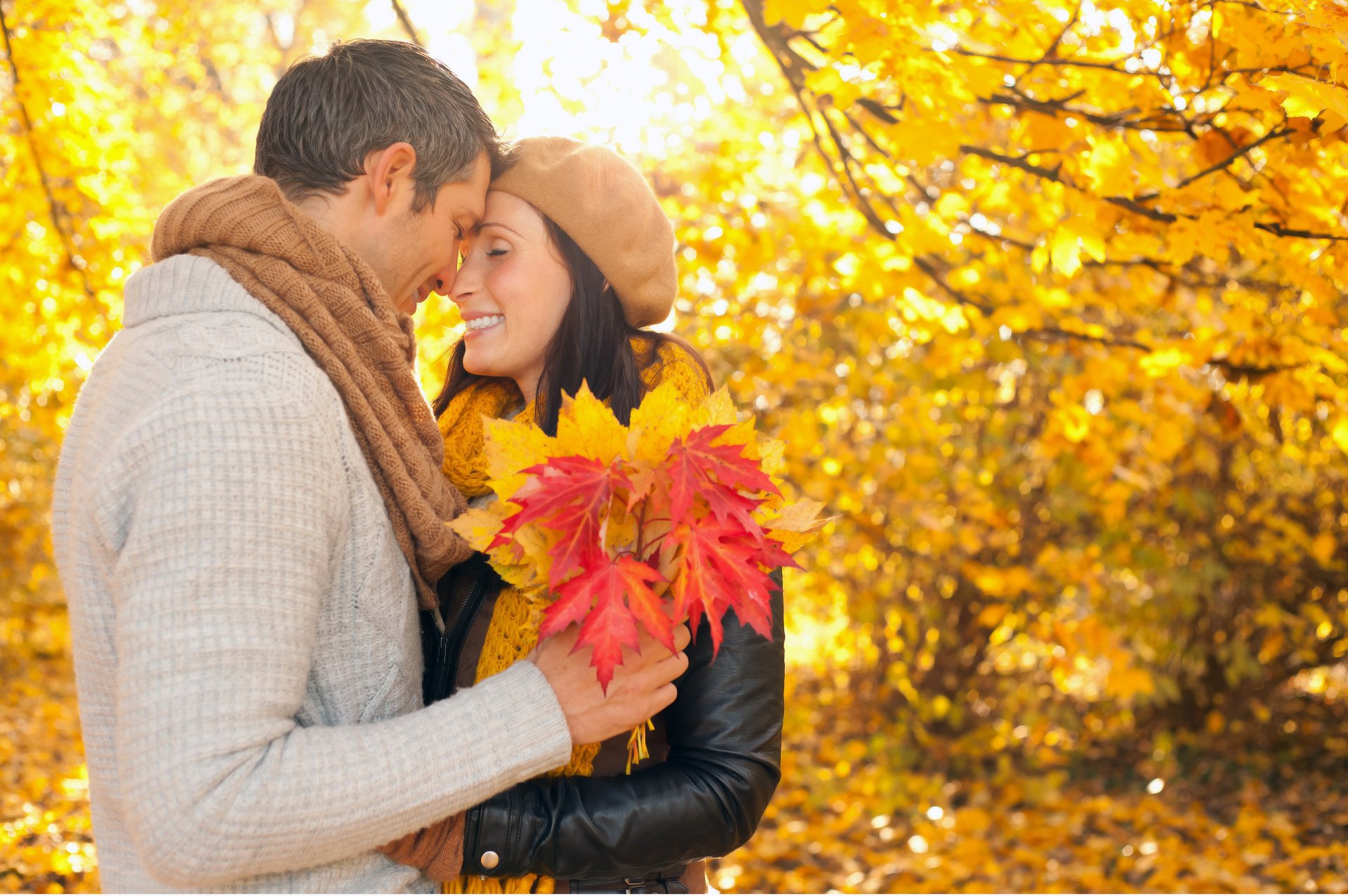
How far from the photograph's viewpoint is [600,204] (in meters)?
1.86

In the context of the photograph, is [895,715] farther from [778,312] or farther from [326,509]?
[326,509]

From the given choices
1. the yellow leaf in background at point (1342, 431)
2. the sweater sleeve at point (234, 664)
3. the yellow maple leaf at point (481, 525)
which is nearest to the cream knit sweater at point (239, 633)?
the sweater sleeve at point (234, 664)

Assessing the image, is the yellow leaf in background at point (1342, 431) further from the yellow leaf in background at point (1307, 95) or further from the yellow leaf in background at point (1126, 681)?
the yellow leaf in background at point (1126, 681)

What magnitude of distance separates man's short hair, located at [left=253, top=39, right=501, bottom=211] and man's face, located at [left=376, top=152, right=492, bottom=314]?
2 centimetres

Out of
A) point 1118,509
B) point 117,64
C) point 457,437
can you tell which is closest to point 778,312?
point 1118,509

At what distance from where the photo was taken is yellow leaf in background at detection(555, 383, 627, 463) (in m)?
1.25

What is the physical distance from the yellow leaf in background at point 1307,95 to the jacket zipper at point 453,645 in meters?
1.46

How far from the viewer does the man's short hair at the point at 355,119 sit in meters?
1.47

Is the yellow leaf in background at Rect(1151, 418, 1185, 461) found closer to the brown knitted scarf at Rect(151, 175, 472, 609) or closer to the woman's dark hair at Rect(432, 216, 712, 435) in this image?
the woman's dark hair at Rect(432, 216, 712, 435)

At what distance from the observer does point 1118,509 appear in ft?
13.7

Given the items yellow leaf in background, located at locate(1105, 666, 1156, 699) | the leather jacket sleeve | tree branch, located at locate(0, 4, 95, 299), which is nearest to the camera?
the leather jacket sleeve

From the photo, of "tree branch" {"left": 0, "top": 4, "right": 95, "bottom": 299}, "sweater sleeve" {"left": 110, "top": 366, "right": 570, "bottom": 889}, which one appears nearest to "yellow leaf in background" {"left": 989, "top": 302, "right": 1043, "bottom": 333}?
"sweater sleeve" {"left": 110, "top": 366, "right": 570, "bottom": 889}

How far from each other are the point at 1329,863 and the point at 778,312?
3.41 meters

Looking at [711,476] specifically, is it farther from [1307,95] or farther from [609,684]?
[1307,95]
